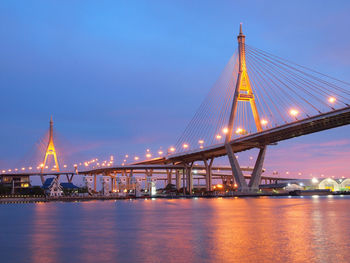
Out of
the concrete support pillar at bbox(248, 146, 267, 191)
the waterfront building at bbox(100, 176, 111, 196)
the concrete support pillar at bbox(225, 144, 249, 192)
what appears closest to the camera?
the concrete support pillar at bbox(225, 144, 249, 192)

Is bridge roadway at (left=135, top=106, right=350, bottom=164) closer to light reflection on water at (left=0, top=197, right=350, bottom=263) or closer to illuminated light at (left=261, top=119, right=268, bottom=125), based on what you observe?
illuminated light at (left=261, top=119, right=268, bottom=125)

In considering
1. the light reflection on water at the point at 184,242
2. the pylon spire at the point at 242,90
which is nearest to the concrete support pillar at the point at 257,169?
the pylon spire at the point at 242,90

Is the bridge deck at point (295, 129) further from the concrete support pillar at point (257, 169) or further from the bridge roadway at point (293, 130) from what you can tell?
the concrete support pillar at point (257, 169)

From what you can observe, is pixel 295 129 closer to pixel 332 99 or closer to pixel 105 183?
pixel 332 99

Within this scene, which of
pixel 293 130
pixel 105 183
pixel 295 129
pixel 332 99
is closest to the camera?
pixel 332 99

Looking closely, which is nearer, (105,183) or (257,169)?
(257,169)

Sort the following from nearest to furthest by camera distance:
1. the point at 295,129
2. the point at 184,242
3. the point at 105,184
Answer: the point at 184,242 < the point at 295,129 < the point at 105,184

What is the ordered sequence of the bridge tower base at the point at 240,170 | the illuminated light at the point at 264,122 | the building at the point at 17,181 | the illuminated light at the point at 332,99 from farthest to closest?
the building at the point at 17,181 → the bridge tower base at the point at 240,170 → the illuminated light at the point at 264,122 → the illuminated light at the point at 332,99

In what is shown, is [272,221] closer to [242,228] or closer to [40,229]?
[242,228]

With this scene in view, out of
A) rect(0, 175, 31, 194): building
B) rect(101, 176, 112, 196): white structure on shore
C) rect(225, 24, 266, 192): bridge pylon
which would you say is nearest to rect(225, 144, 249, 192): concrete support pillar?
rect(225, 24, 266, 192): bridge pylon

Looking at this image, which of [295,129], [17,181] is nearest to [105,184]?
[17,181]

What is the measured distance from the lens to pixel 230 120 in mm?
63469

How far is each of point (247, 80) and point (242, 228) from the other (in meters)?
41.2

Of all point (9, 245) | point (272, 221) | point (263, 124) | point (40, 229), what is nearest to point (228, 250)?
point (9, 245)
